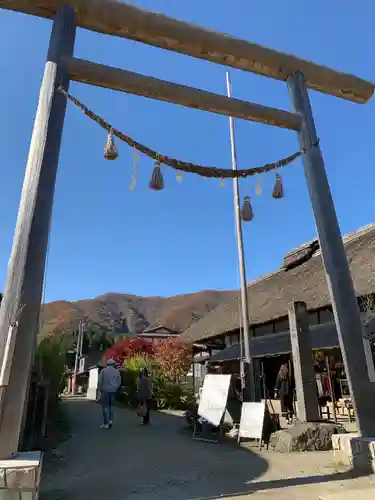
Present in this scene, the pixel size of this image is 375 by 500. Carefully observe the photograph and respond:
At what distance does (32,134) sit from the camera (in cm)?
421

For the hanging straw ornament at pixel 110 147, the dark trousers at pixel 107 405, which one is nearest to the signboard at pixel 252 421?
the dark trousers at pixel 107 405

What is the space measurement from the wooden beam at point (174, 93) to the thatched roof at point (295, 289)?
491cm

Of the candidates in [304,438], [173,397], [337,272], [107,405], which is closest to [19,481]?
[337,272]

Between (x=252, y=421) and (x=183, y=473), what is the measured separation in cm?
230

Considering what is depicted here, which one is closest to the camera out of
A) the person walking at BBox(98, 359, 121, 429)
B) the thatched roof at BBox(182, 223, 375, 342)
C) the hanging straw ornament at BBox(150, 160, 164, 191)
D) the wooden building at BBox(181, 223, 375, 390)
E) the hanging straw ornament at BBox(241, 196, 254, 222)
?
the hanging straw ornament at BBox(150, 160, 164, 191)

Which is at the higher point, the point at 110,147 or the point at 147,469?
the point at 110,147

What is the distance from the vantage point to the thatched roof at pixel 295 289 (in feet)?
32.2

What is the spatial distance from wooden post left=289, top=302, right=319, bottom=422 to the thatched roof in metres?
2.38

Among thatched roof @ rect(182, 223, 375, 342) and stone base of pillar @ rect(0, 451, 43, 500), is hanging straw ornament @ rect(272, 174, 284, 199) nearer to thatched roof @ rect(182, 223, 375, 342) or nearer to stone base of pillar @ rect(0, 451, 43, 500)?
thatched roof @ rect(182, 223, 375, 342)

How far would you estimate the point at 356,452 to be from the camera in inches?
165

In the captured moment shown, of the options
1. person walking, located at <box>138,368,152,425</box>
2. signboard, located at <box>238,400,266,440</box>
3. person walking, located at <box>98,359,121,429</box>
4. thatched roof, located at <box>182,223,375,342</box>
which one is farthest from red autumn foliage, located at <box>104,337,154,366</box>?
signboard, located at <box>238,400,266,440</box>

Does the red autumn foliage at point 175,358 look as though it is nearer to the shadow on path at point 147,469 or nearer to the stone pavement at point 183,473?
the shadow on path at point 147,469

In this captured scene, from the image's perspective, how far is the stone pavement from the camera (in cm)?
352

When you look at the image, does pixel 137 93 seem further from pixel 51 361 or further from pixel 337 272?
pixel 51 361
